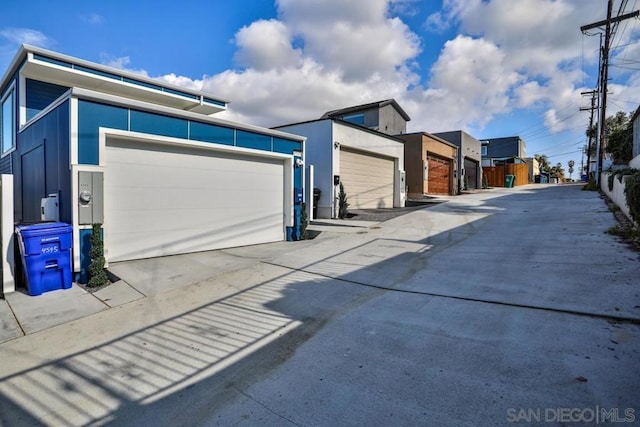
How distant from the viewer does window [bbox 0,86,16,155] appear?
31.9 feet

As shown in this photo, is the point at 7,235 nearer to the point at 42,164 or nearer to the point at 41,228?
the point at 41,228

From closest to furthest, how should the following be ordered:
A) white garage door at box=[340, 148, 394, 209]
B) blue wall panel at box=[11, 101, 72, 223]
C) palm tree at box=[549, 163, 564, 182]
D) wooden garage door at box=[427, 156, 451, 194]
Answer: blue wall panel at box=[11, 101, 72, 223], white garage door at box=[340, 148, 394, 209], wooden garage door at box=[427, 156, 451, 194], palm tree at box=[549, 163, 564, 182]

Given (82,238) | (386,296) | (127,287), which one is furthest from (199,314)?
(82,238)

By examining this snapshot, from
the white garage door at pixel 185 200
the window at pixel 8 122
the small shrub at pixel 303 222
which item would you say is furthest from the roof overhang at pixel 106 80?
the small shrub at pixel 303 222

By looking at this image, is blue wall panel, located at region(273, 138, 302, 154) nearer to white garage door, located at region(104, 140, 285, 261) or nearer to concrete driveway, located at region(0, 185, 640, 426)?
white garage door, located at region(104, 140, 285, 261)

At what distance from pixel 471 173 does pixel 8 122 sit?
2999 centimetres

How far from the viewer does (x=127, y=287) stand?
17.1ft

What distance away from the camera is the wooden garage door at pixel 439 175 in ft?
67.2

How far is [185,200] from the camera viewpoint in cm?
745

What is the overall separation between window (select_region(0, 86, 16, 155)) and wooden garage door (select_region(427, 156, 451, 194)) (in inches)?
721

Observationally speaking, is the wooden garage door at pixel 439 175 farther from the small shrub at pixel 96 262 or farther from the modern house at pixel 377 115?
the small shrub at pixel 96 262

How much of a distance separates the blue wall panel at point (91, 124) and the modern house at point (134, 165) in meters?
0.02

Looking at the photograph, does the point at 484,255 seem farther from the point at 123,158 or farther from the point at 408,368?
the point at 123,158

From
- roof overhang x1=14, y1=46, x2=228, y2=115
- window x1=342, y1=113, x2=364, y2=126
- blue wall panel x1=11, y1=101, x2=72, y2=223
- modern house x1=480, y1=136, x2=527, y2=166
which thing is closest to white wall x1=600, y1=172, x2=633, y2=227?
blue wall panel x1=11, y1=101, x2=72, y2=223
